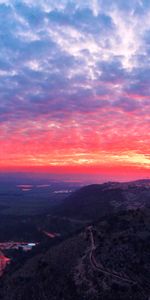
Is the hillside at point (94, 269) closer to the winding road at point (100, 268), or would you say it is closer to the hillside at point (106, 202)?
the winding road at point (100, 268)

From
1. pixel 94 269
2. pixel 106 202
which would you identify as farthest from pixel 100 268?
pixel 106 202

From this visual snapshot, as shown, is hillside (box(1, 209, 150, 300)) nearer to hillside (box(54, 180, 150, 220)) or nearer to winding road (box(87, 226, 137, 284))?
winding road (box(87, 226, 137, 284))

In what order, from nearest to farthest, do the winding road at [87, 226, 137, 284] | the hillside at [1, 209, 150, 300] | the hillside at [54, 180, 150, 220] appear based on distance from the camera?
the hillside at [1, 209, 150, 300]
the winding road at [87, 226, 137, 284]
the hillside at [54, 180, 150, 220]

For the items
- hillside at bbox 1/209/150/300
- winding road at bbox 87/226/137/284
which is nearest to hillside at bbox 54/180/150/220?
hillside at bbox 1/209/150/300

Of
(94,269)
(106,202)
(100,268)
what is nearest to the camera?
(94,269)

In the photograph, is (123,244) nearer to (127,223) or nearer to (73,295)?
(127,223)

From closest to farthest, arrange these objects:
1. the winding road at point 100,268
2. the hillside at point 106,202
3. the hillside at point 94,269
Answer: the hillside at point 94,269
the winding road at point 100,268
the hillside at point 106,202

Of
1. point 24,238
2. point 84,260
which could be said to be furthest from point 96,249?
point 24,238

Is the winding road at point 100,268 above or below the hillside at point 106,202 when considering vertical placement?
below

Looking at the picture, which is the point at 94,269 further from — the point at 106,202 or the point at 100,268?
the point at 106,202

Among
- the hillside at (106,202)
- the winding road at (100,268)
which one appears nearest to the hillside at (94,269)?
the winding road at (100,268)

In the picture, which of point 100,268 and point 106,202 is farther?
point 106,202
